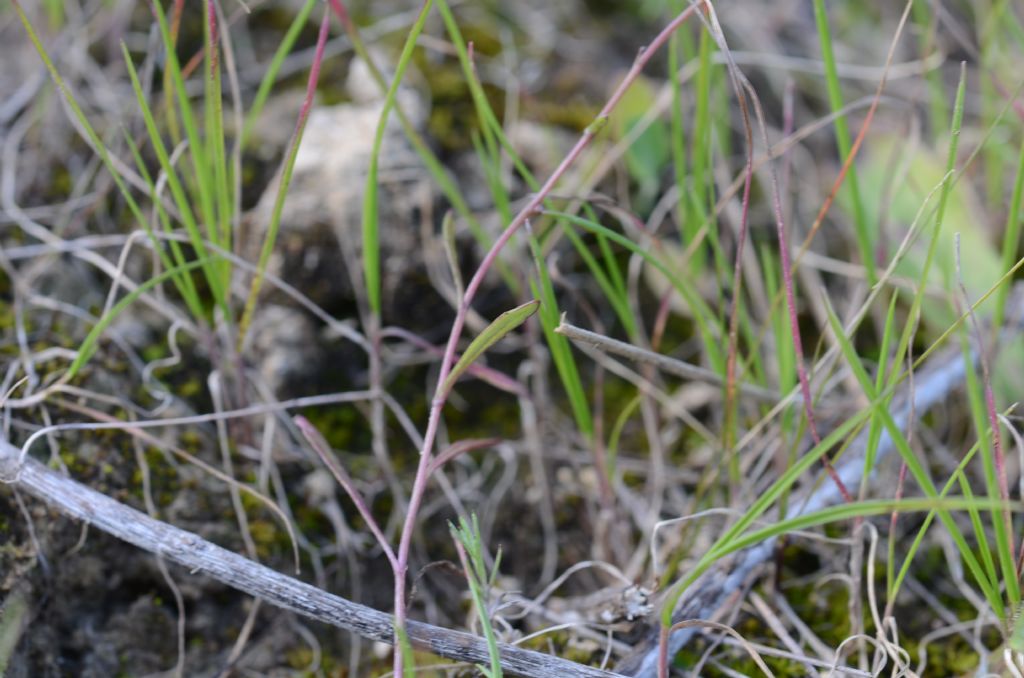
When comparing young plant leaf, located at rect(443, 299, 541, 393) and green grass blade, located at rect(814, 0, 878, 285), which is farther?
green grass blade, located at rect(814, 0, 878, 285)

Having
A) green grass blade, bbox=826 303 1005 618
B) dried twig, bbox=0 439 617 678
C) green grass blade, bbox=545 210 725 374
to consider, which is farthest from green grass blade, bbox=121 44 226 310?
green grass blade, bbox=826 303 1005 618

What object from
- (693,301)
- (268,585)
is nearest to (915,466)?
(693,301)

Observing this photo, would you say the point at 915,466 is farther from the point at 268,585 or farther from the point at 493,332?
the point at 268,585

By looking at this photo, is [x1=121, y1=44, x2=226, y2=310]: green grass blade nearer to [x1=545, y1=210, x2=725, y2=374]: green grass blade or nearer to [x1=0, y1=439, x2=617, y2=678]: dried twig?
[x1=0, y1=439, x2=617, y2=678]: dried twig

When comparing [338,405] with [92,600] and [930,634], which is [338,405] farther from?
[930,634]

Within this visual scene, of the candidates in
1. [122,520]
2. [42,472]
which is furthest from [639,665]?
[42,472]

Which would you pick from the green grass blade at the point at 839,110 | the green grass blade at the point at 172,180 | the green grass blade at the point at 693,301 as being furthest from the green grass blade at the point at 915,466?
the green grass blade at the point at 172,180

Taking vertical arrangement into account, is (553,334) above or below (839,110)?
below

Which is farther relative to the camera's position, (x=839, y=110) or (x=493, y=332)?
(x=839, y=110)

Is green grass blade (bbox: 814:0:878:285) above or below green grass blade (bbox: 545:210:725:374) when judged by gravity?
above
